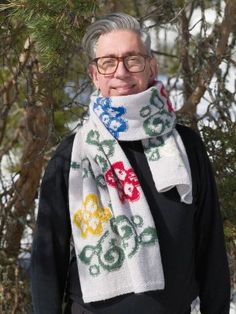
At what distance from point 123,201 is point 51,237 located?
0.73 ft

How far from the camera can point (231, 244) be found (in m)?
2.89

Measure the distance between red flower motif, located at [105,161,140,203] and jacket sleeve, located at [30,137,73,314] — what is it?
13cm

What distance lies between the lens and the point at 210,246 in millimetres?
2039

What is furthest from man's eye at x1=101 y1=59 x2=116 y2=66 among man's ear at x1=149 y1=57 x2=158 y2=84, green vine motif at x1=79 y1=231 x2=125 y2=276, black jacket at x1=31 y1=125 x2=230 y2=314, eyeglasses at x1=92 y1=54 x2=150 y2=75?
green vine motif at x1=79 y1=231 x2=125 y2=276

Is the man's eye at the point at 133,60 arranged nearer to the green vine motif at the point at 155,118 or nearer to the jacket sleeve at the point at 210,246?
the green vine motif at the point at 155,118

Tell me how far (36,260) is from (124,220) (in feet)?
0.92

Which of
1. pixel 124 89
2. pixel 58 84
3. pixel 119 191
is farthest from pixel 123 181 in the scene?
pixel 58 84

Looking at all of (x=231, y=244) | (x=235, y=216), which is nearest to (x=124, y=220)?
(x=235, y=216)

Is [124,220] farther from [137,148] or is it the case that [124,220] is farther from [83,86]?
[83,86]

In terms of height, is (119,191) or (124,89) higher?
(124,89)

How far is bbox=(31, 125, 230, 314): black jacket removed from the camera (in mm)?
1905

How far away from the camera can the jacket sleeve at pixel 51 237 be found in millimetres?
1932

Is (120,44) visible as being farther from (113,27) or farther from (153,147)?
(153,147)

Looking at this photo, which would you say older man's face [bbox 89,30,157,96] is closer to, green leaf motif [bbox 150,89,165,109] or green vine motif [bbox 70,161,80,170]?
green leaf motif [bbox 150,89,165,109]
